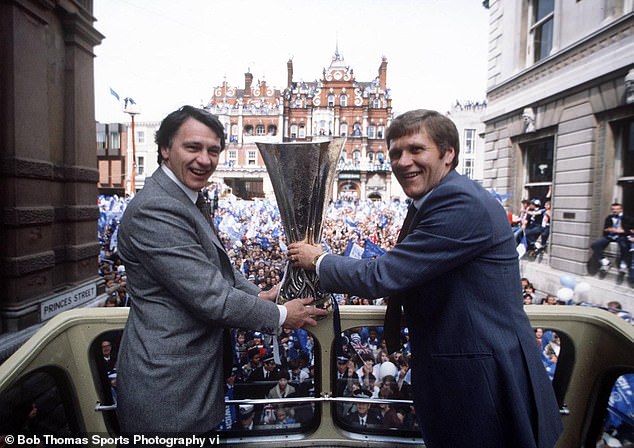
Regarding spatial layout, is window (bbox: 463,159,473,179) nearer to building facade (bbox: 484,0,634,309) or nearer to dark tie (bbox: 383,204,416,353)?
building facade (bbox: 484,0,634,309)

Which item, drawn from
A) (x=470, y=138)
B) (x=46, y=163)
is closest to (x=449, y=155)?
(x=46, y=163)

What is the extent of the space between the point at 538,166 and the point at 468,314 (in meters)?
9.34

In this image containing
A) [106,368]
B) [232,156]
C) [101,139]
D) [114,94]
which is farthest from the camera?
[232,156]

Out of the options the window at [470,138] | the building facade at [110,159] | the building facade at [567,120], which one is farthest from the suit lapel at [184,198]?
the window at [470,138]

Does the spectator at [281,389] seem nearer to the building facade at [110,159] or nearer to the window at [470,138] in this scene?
the building facade at [110,159]

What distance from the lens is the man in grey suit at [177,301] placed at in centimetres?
124

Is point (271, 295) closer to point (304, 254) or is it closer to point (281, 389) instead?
point (304, 254)

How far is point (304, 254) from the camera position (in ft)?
4.82

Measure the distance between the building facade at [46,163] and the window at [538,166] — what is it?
9.44m

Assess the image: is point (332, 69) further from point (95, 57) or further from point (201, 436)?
point (201, 436)

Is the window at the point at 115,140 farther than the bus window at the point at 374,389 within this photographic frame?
Yes

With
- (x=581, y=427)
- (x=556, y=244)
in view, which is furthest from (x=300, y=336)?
(x=556, y=244)

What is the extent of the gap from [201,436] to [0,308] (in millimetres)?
4237

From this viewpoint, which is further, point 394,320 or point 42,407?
point 42,407
